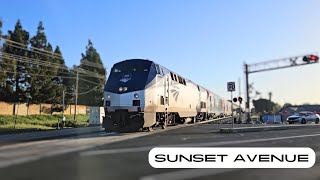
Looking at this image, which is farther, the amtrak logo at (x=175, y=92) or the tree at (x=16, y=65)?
the tree at (x=16, y=65)

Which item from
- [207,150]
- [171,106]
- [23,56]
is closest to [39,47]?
[23,56]

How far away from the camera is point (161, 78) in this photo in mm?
21641

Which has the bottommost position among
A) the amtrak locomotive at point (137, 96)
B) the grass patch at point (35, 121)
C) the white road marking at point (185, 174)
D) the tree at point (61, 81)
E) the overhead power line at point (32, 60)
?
the white road marking at point (185, 174)

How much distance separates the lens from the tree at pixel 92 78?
2352 inches

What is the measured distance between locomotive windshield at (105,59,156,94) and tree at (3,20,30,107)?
33.2 m

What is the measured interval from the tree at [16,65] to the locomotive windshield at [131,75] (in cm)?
3319

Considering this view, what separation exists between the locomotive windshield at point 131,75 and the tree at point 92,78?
125 feet

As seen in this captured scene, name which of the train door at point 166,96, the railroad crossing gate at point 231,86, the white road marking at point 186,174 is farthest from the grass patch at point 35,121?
the white road marking at point 186,174

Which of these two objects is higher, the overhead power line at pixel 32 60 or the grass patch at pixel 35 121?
the overhead power line at pixel 32 60

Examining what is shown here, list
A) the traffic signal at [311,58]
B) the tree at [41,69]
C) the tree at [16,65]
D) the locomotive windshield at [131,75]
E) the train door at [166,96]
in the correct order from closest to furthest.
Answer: the locomotive windshield at [131,75] → the train door at [166,96] → the traffic signal at [311,58] → the tree at [16,65] → the tree at [41,69]

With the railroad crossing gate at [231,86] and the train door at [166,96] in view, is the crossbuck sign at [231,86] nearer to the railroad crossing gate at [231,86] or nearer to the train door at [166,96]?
the railroad crossing gate at [231,86]

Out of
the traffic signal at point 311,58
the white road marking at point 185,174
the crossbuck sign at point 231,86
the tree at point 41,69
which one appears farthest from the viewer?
the tree at point 41,69

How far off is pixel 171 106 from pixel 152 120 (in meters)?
3.65

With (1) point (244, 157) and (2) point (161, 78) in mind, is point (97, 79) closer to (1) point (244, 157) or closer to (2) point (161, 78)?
(2) point (161, 78)
